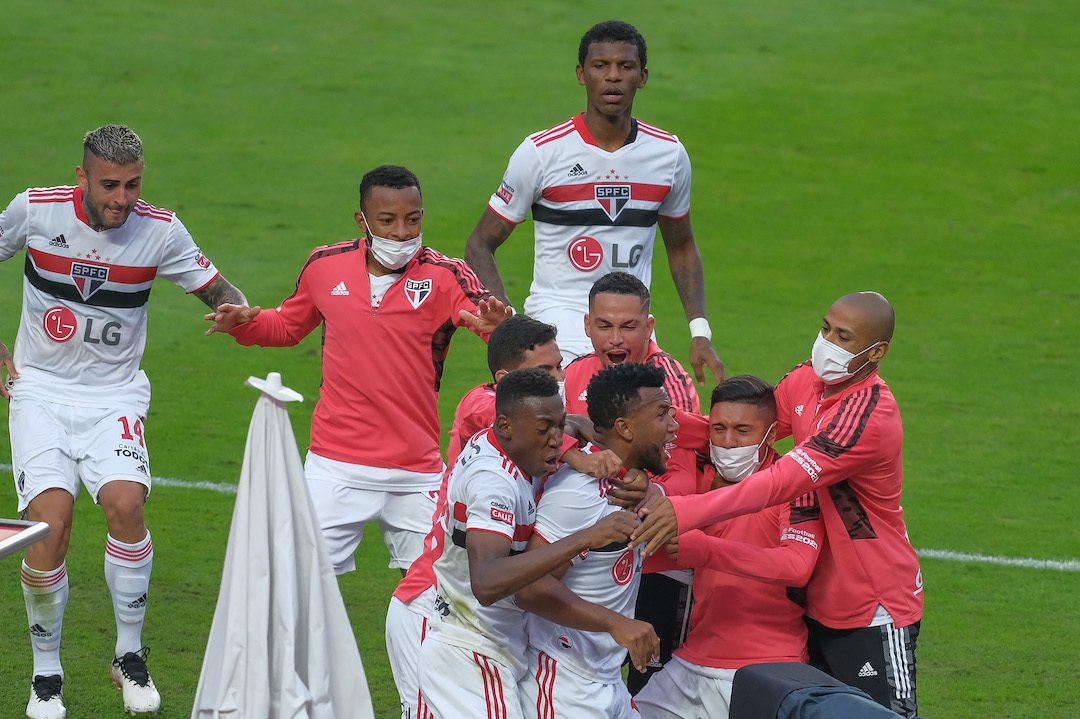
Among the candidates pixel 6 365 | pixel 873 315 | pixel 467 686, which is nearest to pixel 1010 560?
pixel 873 315

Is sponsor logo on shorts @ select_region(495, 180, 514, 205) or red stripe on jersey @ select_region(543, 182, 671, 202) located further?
sponsor logo on shorts @ select_region(495, 180, 514, 205)

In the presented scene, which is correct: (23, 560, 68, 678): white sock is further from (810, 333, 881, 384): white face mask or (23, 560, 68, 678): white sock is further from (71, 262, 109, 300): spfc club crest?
(810, 333, 881, 384): white face mask

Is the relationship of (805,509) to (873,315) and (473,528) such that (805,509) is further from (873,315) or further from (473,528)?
(473,528)

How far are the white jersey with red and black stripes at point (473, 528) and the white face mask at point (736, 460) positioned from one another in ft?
3.32

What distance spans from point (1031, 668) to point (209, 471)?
545 cm

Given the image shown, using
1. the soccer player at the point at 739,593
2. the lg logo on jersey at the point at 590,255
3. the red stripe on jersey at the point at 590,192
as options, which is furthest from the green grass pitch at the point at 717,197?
the red stripe on jersey at the point at 590,192

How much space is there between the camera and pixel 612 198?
7.25 meters

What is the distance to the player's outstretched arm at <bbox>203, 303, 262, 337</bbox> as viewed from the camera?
6.59 m

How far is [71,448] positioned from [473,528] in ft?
9.15

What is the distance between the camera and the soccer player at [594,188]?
283 inches

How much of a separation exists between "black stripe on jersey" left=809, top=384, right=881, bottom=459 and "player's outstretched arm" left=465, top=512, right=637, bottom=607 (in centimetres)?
103

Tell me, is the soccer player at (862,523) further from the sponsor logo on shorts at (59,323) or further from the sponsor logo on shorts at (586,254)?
the sponsor logo on shorts at (59,323)

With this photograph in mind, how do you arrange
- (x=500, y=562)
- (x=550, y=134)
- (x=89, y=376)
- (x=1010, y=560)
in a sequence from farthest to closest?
(x=1010, y=560)
(x=550, y=134)
(x=89, y=376)
(x=500, y=562)

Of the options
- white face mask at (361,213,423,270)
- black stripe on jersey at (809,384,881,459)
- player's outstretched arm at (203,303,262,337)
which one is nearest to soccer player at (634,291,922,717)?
black stripe on jersey at (809,384,881,459)
